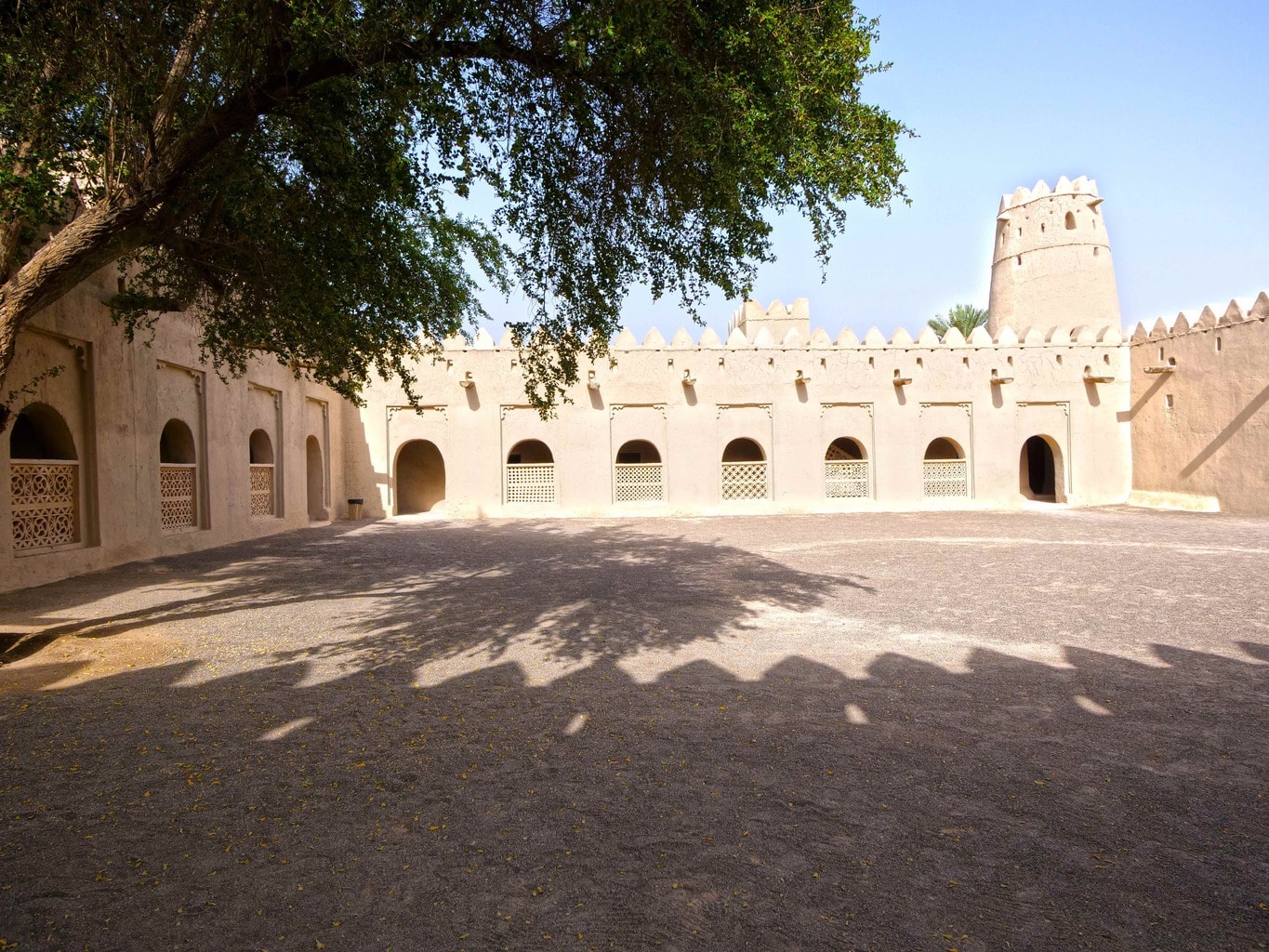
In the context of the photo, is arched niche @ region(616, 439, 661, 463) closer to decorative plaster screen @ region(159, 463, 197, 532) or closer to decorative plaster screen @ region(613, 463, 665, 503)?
decorative plaster screen @ region(613, 463, 665, 503)

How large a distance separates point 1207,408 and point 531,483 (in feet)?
56.8

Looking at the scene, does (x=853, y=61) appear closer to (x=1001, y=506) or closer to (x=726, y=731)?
(x=726, y=731)

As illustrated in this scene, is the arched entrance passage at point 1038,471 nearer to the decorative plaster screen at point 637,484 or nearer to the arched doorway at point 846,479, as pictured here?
the arched doorway at point 846,479

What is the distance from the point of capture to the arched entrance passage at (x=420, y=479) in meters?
23.3

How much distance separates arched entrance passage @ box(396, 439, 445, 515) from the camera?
919 inches

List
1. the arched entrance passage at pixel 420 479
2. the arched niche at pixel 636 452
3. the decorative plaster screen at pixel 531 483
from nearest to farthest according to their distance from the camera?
the decorative plaster screen at pixel 531 483 < the arched entrance passage at pixel 420 479 < the arched niche at pixel 636 452

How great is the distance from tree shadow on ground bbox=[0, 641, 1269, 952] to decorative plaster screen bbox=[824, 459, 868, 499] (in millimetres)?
16064

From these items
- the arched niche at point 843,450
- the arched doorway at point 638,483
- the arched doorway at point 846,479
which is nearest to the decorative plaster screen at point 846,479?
the arched doorway at point 846,479

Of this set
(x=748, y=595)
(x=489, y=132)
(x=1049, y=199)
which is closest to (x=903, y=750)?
(x=748, y=595)

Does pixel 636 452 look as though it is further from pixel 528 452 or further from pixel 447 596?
pixel 447 596

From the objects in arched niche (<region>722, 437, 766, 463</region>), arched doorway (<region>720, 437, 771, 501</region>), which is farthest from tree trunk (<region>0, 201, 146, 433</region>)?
arched niche (<region>722, 437, 766, 463</region>)

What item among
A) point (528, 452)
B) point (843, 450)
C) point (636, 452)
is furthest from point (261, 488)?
point (843, 450)

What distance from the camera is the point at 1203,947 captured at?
7.41ft

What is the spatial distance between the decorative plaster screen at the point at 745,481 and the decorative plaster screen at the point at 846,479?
1.76 m
